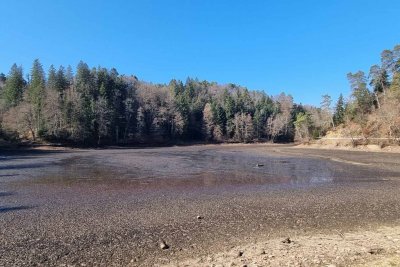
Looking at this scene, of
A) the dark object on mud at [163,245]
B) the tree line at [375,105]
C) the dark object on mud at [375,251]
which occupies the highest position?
the tree line at [375,105]

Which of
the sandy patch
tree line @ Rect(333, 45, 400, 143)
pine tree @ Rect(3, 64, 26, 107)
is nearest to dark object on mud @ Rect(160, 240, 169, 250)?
the sandy patch

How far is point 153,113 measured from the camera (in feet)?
383

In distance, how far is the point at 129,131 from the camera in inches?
4250

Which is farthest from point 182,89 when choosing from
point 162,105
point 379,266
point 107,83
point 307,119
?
point 379,266

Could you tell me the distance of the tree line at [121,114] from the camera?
85.9 meters

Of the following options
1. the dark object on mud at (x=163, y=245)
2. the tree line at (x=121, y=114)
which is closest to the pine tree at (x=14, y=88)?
the tree line at (x=121, y=114)

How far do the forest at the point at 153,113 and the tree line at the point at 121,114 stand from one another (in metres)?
0.28

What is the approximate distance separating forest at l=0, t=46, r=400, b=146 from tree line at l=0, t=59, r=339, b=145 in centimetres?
28

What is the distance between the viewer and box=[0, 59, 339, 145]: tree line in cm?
8588

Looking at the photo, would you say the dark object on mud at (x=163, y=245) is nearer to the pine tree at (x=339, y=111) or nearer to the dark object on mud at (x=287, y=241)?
the dark object on mud at (x=287, y=241)

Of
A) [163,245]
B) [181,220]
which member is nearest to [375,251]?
[163,245]

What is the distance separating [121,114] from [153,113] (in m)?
13.4

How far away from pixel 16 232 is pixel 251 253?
30.7 ft

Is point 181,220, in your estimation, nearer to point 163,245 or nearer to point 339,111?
point 163,245
